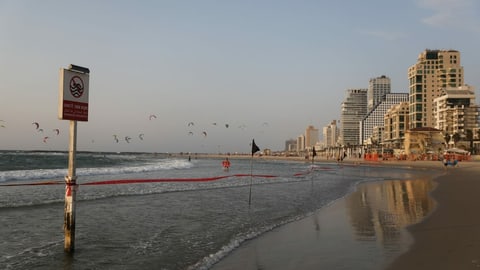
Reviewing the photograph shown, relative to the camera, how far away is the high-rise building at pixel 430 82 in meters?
149

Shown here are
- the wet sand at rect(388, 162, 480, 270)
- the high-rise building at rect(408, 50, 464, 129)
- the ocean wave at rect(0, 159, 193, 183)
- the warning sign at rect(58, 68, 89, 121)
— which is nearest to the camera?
the wet sand at rect(388, 162, 480, 270)

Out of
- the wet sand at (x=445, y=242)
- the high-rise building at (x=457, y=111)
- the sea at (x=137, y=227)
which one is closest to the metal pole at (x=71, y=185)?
the sea at (x=137, y=227)

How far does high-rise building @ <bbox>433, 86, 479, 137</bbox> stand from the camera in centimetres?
13025

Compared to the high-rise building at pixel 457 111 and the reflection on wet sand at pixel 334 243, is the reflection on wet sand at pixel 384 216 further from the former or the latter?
the high-rise building at pixel 457 111

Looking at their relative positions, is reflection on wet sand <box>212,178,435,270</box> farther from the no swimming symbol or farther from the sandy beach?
the no swimming symbol

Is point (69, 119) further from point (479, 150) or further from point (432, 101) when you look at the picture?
point (432, 101)

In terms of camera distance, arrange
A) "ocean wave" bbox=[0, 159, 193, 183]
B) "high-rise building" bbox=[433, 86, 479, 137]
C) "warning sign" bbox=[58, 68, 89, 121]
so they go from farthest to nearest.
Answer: "high-rise building" bbox=[433, 86, 479, 137] → "ocean wave" bbox=[0, 159, 193, 183] → "warning sign" bbox=[58, 68, 89, 121]

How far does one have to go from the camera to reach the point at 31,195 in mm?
16328

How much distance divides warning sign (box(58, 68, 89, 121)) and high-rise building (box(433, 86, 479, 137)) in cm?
14026

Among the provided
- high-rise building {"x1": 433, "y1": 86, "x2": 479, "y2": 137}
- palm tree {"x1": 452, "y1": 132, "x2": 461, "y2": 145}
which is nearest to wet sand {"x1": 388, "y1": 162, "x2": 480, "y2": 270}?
palm tree {"x1": 452, "y1": 132, "x2": 461, "y2": 145}

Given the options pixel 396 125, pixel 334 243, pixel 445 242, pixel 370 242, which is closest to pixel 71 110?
pixel 334 243

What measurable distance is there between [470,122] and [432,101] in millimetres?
21302

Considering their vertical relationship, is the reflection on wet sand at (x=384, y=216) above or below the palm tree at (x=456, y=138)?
below

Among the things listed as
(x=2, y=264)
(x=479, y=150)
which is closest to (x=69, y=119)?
(x=2, y=264)
